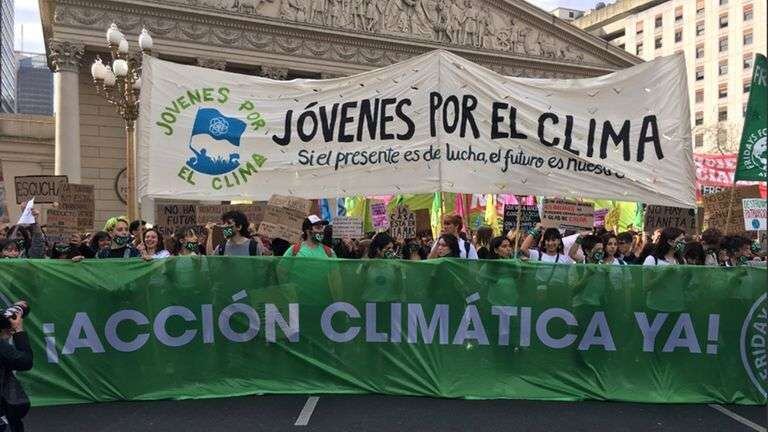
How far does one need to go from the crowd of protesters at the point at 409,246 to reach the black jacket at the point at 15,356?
2.07 meters

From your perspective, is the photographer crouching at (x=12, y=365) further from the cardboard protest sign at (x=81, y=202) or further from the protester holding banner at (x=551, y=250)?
the cardboard protest sign at (x=81, y=202)

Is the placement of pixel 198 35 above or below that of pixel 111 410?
above

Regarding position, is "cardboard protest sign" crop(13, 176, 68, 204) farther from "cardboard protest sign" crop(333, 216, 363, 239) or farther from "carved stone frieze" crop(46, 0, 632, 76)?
"carved stone frieze" crop(46, 0, 632, 76)

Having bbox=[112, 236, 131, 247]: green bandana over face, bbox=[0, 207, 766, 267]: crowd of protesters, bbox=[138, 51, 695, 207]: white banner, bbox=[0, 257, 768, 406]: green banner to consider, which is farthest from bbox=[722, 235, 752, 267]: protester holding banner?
bbox=[112, 236, 131, 247]: green bandana over face

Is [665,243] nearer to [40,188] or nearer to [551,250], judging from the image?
[551,250]

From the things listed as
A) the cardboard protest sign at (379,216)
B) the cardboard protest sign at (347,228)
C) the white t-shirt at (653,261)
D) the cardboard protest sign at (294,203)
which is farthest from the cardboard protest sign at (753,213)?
the cardboard protest sign at (294,203)

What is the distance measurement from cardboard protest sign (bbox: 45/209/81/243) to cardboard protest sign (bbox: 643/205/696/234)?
8630mm

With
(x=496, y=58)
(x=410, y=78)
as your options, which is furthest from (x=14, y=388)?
(x=496, y=58)

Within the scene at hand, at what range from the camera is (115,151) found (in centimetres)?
3531

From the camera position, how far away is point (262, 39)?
36500mm

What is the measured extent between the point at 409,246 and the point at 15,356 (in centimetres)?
521

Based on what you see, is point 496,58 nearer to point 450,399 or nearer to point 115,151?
point 115,151

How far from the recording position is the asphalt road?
572 centimetres

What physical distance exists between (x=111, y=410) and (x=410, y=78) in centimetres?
417
